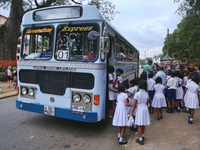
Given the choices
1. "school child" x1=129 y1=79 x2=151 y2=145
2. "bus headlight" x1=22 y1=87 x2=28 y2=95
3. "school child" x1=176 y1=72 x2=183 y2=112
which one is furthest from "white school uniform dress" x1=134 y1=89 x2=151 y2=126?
"school child" x1=176 y1=72 x2=183 y2=112

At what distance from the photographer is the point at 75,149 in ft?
11.9

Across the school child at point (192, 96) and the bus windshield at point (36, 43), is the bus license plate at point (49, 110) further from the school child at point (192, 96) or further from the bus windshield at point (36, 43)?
the school child at point (192, 96)

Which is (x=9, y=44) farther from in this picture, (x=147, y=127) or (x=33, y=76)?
(x=147, y=127)

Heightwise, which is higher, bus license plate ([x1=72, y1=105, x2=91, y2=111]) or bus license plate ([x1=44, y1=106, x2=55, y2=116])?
bus license plate ([x1=72, y1=105, x2=91, y2=111])

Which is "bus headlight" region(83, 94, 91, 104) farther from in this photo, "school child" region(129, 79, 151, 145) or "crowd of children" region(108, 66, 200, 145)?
"school child" region(129, 79, 151, 145)

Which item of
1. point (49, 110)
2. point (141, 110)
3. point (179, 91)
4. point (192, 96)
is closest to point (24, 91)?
point (49, 110)

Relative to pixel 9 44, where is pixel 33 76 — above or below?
below

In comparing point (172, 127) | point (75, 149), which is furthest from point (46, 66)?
point (172, 127)

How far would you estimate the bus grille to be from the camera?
4023 millimetres

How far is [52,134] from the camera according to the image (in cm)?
435

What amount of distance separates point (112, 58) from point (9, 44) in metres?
15.7

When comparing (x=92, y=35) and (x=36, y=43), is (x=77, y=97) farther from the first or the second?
(x=36, y=43)

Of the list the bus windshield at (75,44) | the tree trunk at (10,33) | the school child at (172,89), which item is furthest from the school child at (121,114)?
the tree trunk at (10,33)

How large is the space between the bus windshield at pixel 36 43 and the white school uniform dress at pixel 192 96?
4306 mm
